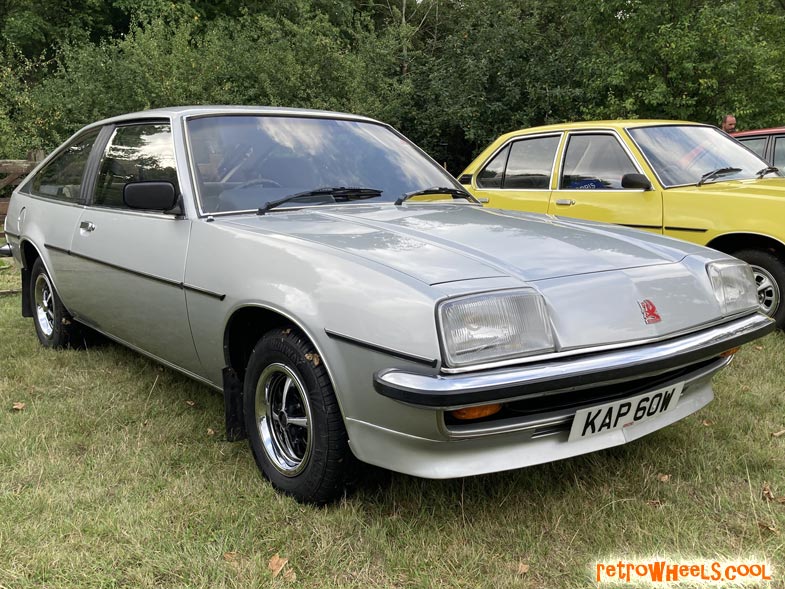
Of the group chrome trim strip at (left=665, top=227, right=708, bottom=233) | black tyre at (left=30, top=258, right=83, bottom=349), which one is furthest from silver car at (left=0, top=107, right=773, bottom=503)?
chrome trim strip at (left=665, top=227, right=708, bottom=233)

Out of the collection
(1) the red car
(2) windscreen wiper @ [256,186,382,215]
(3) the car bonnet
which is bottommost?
(1) the red car

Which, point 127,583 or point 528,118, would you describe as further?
point 528,118

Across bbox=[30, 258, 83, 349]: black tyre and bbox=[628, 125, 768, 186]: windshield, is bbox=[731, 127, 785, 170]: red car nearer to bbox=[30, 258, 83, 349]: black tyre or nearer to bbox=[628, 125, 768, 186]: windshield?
bbox=[628, 125, 768, 186]: windshield

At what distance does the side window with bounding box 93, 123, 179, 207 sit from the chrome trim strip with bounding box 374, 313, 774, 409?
170 cm

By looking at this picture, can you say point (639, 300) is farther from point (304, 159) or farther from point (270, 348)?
point (304, 159)

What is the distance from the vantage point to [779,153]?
23.2ft

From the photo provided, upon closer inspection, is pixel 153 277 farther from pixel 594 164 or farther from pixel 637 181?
pixel 594 164

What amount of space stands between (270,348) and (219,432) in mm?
948

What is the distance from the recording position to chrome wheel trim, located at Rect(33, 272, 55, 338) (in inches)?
176

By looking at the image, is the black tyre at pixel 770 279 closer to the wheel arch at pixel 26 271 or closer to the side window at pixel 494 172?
the side window at pixel 494 172

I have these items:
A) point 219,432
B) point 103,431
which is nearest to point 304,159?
point 219,432

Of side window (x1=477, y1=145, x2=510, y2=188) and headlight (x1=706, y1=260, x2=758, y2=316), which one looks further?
side window (x1=477, y1=145, x2=510, y2=188)

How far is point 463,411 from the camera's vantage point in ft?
6.54

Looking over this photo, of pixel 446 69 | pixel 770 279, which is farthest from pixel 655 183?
pixel 446 69
